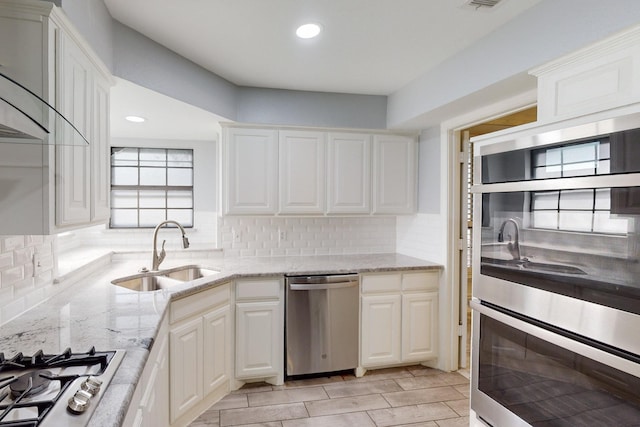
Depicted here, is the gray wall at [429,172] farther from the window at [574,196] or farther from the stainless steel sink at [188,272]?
the stainless steel sink at [188,272]

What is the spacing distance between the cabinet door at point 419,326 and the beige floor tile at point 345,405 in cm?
57

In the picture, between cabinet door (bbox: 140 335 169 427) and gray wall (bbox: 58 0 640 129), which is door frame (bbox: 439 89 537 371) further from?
cabinet door (bbox: 140 335 169 427)

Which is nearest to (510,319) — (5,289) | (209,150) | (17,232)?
(17,232)

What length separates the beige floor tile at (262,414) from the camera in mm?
2500

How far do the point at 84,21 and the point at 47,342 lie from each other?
53.1 inches

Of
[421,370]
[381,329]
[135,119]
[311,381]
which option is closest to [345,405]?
[311,381]

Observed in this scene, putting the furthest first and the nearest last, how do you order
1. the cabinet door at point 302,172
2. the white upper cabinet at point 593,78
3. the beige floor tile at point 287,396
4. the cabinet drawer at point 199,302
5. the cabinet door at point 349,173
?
1. the cabinet door at point 349,173
2. the cabinet door at point 302,172
3. the beige floor tile at point 287,396
4. the cabinet drawer at point 199,302
5. the white upper cabinet at point 593,78

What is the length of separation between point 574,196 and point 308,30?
165 cm

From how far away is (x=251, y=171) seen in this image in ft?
10.8

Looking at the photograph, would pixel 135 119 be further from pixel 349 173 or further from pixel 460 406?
pixel 460 406

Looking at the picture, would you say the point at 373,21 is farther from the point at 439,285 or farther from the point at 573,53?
the point at 439,285

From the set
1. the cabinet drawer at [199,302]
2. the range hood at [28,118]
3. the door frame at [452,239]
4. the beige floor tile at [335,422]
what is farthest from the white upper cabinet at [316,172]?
the range hood at [28,118]

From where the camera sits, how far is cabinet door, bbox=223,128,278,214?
3236 millimetres

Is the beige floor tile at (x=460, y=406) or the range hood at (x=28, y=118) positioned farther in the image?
the beige floor tile at (x=460, y=406)
